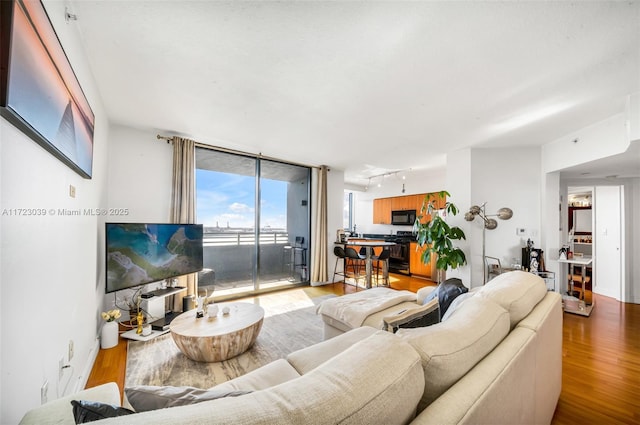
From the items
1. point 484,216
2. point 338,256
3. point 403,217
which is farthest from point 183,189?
point 403,217

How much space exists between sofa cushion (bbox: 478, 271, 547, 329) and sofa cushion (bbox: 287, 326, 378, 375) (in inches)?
31.2

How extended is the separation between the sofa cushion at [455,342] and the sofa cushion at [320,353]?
659 mm

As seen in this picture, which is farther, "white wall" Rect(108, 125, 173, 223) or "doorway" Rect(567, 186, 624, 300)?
"doorway" Rect(567, 186, 624, 300)

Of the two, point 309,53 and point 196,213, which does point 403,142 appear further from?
point 196,213

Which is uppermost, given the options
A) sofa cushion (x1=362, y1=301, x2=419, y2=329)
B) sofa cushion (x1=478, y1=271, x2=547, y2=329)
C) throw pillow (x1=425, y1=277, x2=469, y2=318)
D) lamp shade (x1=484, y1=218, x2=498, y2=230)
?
lamp shade (x1=484, y1=218, x2=498, y2=230)

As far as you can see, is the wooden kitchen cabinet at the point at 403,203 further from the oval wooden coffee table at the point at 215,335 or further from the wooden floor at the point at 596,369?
the oval wooden coffee table at the point at 215,335

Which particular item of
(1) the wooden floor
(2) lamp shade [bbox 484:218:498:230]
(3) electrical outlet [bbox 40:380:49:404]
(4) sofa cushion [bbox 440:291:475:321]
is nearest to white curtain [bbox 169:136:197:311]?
Result: (1) the wooden floor

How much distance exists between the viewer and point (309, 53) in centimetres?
183

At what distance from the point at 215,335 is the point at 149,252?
4.80ft

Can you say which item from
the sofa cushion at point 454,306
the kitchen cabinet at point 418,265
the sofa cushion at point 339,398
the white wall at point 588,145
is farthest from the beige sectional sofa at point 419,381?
the kitchen cabinet at point 418,265

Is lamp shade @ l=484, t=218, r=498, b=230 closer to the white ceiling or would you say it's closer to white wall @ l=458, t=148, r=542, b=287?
white wall @ l=458, t=148, r=542, b=287

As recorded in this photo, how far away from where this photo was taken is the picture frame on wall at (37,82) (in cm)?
82

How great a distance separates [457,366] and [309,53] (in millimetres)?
2078

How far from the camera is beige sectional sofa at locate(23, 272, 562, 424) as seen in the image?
0.52m
